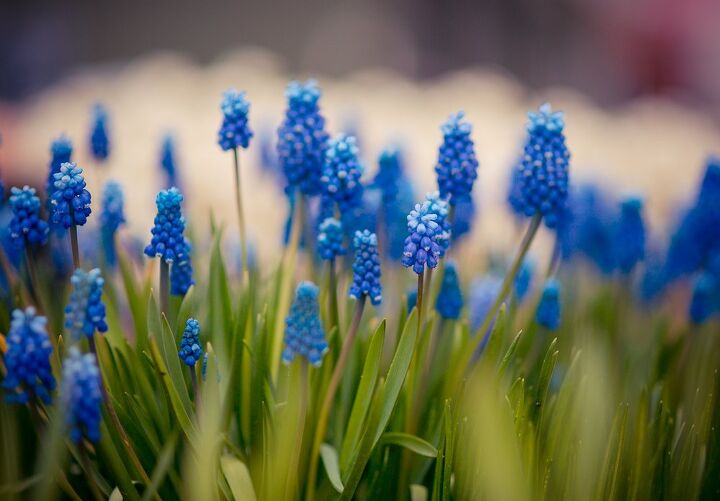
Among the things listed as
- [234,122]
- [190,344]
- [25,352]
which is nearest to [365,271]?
[190,344]

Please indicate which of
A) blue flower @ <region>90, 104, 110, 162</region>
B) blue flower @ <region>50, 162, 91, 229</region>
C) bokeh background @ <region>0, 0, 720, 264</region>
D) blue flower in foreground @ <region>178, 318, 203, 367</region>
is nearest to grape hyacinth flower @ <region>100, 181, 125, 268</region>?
blue flower @ <region>90, 104, 110, 162</region>

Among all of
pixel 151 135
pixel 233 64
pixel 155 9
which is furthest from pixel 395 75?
pixel 151 135

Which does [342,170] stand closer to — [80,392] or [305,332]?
[305,332]

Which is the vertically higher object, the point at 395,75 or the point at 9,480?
the point at 395,75

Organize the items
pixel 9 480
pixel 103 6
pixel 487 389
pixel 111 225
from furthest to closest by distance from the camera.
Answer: pixel 103 6 < pixel 111 225 < pixel 487 389 < pixel 9 480

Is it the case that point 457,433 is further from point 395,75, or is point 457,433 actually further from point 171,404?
point 395,75

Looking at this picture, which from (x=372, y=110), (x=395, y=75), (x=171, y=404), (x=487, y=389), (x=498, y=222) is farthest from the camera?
(x=395, y=75)

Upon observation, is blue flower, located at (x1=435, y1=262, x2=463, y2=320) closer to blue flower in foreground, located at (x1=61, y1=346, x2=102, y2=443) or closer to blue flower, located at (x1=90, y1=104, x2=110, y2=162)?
blue flower in foreground, located at (x1=61, y1=346, x2=102, y2=443)
